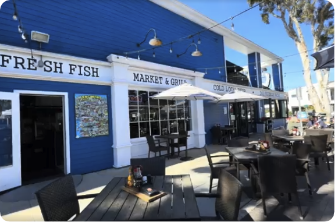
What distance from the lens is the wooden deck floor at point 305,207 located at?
2.92m

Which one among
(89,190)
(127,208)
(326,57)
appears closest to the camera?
(127,208)

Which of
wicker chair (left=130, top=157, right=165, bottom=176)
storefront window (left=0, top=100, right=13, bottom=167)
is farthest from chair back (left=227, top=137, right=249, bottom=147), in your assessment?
storefront window (left=0, top=100, right=13, bottom=167)

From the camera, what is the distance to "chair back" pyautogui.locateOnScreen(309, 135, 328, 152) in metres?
5.05

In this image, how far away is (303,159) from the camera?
3775mm

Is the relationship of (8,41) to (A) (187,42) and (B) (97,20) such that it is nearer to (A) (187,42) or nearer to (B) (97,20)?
(B) (97,20)

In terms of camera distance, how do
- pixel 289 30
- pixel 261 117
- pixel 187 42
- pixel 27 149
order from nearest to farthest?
pixel 27 149 < pixel 187 42 < pixel 289 30 < pixel 261 117

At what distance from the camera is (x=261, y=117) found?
14.9 metres

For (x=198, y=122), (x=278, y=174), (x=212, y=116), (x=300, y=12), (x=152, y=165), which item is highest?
(x=300, y=12)

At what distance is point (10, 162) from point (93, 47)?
11.3 ft

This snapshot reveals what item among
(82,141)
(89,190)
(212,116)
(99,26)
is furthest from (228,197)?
(212,116)

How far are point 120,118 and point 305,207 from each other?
186 inches

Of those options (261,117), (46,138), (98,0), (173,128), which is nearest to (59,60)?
(98,0)

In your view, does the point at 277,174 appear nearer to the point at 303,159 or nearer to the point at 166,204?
the point at 303,159

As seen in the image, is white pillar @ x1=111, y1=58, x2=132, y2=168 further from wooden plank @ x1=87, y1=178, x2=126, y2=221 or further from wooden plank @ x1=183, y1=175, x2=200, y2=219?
wooden plank @ x1=183, y1=175, x2=200, y2=219
